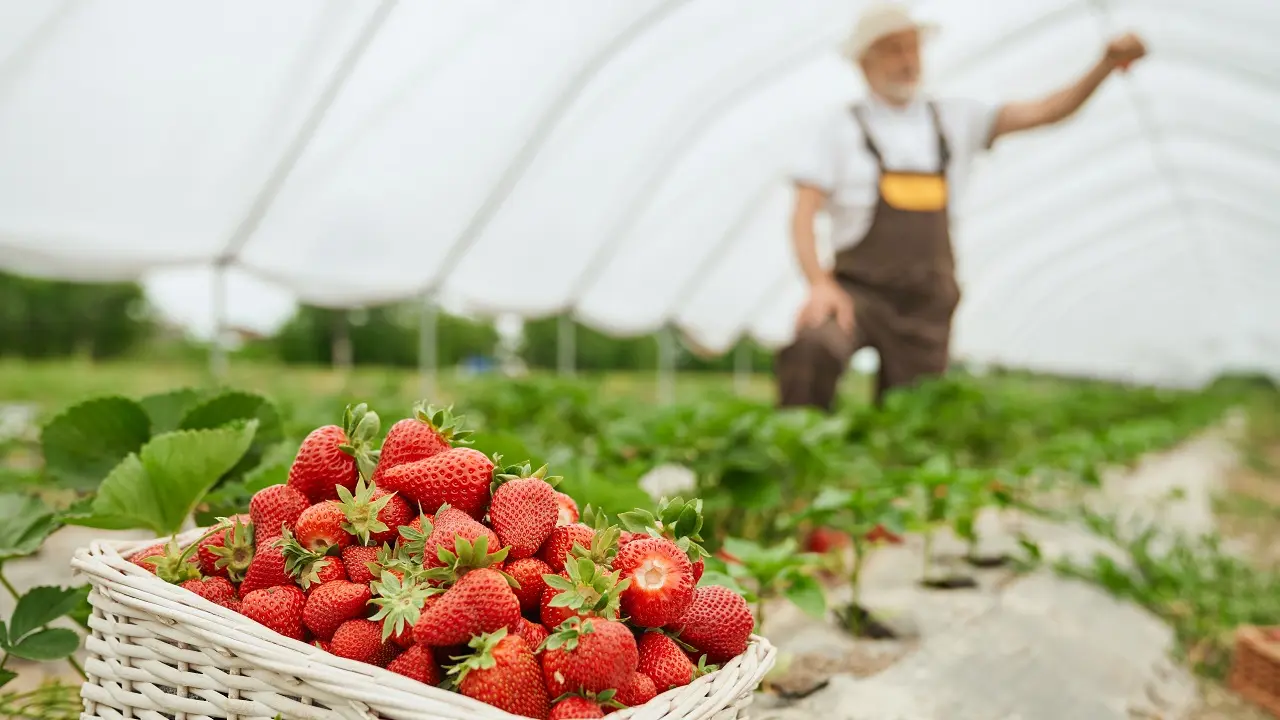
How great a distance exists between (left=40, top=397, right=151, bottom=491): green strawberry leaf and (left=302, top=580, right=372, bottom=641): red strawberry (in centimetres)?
83

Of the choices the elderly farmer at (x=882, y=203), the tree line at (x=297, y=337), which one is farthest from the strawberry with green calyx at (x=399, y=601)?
the tree line at (x=297, y=337)

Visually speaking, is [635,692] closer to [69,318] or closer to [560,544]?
[560,544]

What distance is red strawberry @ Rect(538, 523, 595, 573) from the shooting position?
3.92 feet

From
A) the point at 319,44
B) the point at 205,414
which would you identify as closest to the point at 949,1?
the point at 319,44

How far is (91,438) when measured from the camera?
174 cm

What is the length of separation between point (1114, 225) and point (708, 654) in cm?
1366

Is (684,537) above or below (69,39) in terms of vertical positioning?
below

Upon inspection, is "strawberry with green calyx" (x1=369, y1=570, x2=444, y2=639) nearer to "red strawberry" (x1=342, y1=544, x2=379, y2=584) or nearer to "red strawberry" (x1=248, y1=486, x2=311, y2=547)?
"red strawberry" (x1=342, y1=544, x2=379, y2=584)

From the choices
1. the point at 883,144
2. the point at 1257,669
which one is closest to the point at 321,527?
the point at 1257,669

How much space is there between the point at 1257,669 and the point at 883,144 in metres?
2.19

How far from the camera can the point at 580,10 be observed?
482 cm

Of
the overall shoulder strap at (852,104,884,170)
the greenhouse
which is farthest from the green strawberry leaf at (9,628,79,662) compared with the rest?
the overall shoulder strap at (852,104,884,170)

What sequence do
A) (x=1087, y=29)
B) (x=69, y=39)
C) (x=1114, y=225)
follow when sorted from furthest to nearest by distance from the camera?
(x=1114, y=225) → (x=1087, y=29) → (x=69, y=39)

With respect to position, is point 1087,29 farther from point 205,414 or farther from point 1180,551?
point 205,414
